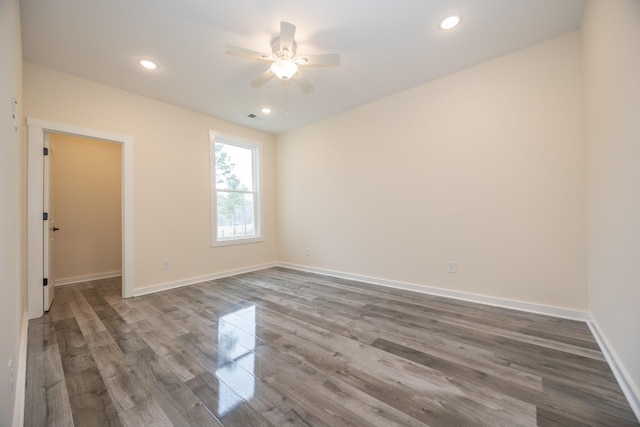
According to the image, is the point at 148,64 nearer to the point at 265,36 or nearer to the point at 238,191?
the point at 265,36

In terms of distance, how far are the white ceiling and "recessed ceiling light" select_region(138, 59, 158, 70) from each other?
8 cm

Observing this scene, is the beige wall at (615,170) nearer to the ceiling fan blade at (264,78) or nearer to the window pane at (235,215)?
the ceiling fan blade at (264,78)

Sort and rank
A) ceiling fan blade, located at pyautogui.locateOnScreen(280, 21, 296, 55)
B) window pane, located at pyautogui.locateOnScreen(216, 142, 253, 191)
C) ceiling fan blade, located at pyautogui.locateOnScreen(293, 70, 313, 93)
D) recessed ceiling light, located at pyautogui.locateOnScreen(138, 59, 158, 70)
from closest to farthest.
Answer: ceiling fan blade, located at pyautogui.locateOnScreen(280, 21, 296, 55) < ceiling fan blade, located at pyautogui.locateOnScreen(293, 70, 313, 93) < recessed ceiling light, located at pyautogui.locateOnScreen(138, 59, 158, 70) < window pane, located at pyautogui.locateOnScreen(216, 142, 253, 191)

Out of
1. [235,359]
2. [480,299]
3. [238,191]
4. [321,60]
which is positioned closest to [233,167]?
[238,191]

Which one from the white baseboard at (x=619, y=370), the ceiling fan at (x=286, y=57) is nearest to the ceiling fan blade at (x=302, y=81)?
the ceiling fan at (x=286, y=57)

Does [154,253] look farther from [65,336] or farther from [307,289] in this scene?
[307,289]

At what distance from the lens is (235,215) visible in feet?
15.4

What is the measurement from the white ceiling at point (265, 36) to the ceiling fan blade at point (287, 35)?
0.63ft

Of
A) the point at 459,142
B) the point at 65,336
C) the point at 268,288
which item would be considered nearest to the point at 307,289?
the point at 268,288

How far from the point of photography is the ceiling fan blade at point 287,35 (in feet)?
6.54

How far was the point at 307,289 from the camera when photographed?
11.7ft

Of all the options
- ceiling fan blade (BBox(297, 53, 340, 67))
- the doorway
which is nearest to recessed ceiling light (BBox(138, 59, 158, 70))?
ceiling fan blade (BBox(297, 53, 340, 67))

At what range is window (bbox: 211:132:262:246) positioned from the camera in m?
4.33

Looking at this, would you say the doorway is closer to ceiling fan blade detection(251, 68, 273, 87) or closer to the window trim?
the window trim
